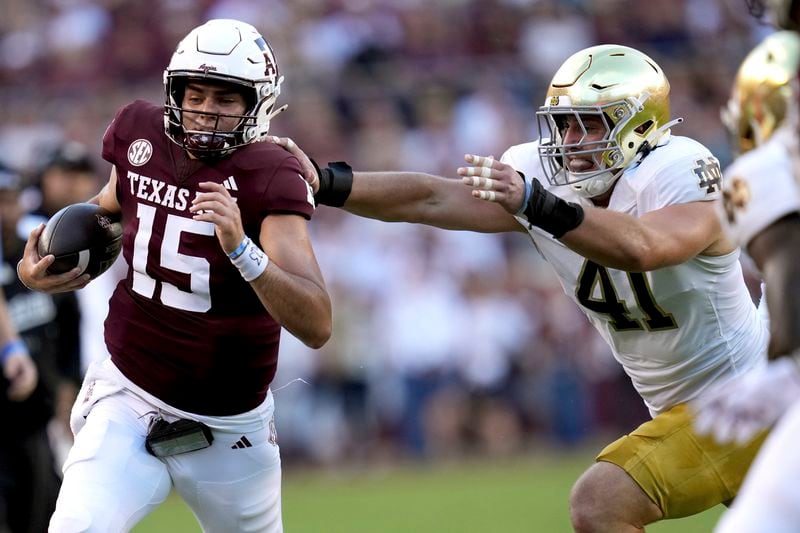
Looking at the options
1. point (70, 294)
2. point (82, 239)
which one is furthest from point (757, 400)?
point (70, 294)

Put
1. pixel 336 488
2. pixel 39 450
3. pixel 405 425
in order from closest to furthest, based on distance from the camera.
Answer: pixel 39 450 → pixel 336 488 → pixel 405 425

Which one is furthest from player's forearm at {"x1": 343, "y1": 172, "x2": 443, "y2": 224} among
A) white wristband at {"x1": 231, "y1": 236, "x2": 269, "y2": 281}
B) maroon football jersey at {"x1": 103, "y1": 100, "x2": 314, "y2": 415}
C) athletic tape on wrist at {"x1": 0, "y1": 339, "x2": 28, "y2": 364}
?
athletic tape on wrist at {"x1": 0, "y1": 339, "x2": 28, "y2": 364}

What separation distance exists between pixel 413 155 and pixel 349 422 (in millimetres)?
2458

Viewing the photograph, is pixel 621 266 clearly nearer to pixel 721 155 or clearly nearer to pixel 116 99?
pixel 721 155

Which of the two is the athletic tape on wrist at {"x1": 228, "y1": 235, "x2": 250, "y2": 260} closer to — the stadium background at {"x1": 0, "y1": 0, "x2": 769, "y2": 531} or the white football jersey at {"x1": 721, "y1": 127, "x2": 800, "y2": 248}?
the white football jersey at {"x1": 721, "y1": 127, "x2": 800, "y2": 248}

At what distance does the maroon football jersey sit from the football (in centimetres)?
15

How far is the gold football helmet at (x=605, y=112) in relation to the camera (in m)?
4.31

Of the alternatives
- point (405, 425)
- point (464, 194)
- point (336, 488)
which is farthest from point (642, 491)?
point (405, 425)

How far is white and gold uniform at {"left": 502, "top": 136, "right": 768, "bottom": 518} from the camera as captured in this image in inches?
167

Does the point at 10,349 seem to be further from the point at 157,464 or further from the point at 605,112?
the point at 605,112

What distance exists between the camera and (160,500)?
162 inches

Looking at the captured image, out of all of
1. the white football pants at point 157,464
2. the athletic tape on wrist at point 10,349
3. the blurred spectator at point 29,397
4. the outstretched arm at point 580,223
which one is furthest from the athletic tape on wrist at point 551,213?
the blurred spectator at point 29,397

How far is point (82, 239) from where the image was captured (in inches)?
170

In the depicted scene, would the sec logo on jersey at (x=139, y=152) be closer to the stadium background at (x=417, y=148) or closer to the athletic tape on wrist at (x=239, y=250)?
the athletic tape on wrist at (x=239, y=250)
